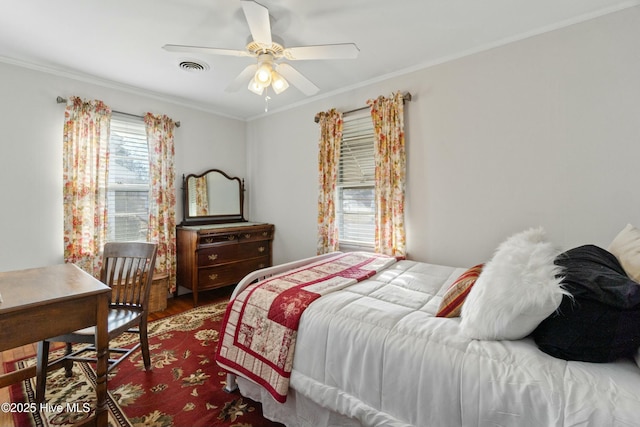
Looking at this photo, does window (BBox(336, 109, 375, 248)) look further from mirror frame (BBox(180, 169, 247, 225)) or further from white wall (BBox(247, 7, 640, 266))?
mirror frame (BBox(180, 169, 247, 225))

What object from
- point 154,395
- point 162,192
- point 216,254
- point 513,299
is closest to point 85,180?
point 162,192

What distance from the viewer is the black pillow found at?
2.95 feet

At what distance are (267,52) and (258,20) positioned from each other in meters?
0.38

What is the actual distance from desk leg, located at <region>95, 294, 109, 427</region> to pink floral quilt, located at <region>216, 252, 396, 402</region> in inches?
22.2

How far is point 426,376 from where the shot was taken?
44.0 inches

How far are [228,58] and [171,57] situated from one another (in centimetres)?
51

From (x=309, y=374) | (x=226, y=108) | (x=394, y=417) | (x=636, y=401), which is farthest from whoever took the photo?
(x=226, y=108)

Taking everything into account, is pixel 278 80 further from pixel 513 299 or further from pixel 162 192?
pixel 162 192

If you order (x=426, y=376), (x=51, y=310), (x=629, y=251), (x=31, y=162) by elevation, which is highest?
(x=31, y=162)

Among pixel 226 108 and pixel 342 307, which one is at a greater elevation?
pixel 226 108

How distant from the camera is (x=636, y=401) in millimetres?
808

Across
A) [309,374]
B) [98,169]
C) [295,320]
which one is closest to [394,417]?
[309,374]

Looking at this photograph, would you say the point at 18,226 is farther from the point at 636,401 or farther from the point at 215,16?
the point at 636,401

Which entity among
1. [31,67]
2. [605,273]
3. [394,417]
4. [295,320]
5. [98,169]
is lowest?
[394,417]
